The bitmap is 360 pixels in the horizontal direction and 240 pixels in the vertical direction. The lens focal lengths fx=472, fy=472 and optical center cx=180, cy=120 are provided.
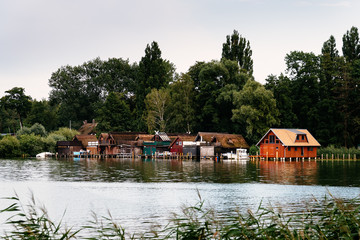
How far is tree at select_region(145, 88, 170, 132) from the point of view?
101 meters

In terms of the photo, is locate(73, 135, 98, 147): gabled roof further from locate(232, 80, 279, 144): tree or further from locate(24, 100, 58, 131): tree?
locate(232, 80, 279, 144): tree

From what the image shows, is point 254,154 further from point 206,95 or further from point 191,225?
point 191,225

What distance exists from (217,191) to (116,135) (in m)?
72.2

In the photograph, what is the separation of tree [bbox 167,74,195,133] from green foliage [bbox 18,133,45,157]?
31.8 m

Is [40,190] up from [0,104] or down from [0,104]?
down

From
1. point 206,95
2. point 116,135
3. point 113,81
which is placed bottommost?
point 116,135

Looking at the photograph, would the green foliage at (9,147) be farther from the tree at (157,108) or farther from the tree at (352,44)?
the tree at (352,44)

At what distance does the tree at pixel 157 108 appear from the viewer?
101312mm

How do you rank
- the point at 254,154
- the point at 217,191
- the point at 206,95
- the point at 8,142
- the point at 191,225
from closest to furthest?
the point at 191,225 → the point at 217,191 → the point at 254,154 → the point at 206,95 → the point at 8,142

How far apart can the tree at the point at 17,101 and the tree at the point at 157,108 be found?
50.5 metres

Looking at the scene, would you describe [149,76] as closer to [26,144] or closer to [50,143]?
[50,143]

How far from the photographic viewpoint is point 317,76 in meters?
92.6

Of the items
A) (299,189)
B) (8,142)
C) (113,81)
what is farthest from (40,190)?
(113,81)

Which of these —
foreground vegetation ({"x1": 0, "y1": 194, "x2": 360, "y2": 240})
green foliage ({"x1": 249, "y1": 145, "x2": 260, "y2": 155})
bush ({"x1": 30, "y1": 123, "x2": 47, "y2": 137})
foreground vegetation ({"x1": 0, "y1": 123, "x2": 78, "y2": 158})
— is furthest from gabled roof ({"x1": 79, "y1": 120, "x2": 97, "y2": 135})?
foreground vegetation ({"x1": 0, "y1": 194, "x2": 360, "y2": 240})
